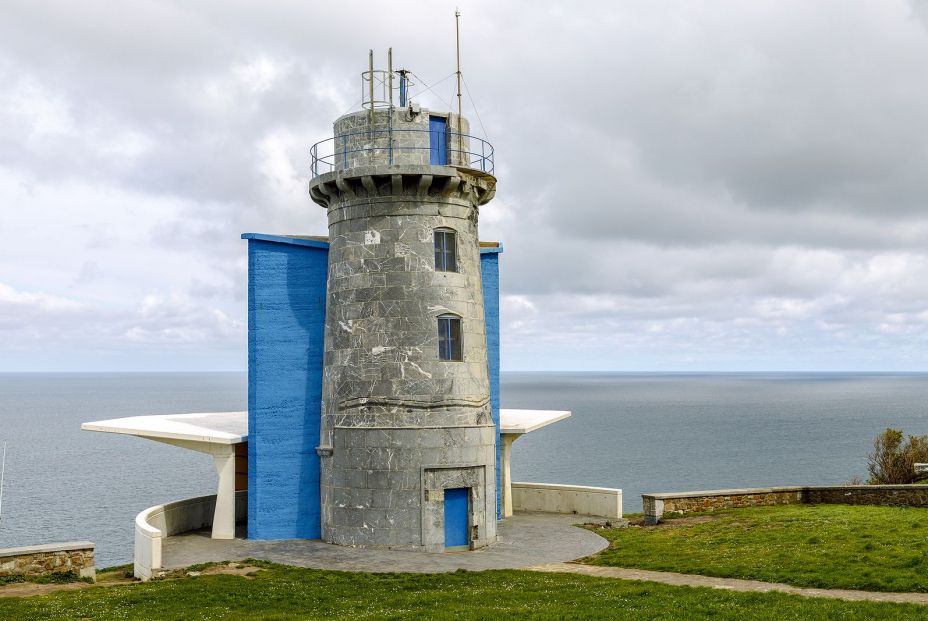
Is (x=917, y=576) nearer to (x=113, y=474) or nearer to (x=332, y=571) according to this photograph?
(x=332, y=571)

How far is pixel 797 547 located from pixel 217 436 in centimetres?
1769

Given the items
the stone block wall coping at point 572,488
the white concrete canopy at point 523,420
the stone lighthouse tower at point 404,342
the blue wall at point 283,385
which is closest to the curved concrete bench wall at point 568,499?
the stone block wall coping at point 572,488

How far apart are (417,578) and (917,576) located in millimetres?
11547

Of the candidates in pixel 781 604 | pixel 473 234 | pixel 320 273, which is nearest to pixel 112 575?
pixel 320 273

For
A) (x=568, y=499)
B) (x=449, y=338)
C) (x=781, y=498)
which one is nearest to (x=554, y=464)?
(x=568, y=499)

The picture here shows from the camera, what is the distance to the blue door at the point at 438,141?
28266 mm

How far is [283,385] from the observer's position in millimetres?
27891

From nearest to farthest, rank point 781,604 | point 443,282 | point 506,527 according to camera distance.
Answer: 1. point 781,604
2. point 443,282
3. point 506,527

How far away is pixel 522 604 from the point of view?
17.3m

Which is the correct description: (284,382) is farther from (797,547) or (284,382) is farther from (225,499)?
(797,547)

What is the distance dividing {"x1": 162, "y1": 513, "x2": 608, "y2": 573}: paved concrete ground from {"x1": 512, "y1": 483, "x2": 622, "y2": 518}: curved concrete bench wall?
3.31 metres

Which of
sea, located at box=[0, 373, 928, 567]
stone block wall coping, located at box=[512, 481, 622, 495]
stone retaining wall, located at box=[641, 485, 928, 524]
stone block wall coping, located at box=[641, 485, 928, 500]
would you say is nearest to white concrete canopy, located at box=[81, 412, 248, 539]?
stone block wall coping, located at box=[512, 481, 622, 495]

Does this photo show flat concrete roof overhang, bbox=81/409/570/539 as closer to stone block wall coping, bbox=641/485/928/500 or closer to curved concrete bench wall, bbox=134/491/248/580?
curved concrete bench wall, bbox=134/491/248/580

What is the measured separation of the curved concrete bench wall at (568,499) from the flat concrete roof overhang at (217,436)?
4.43ft
